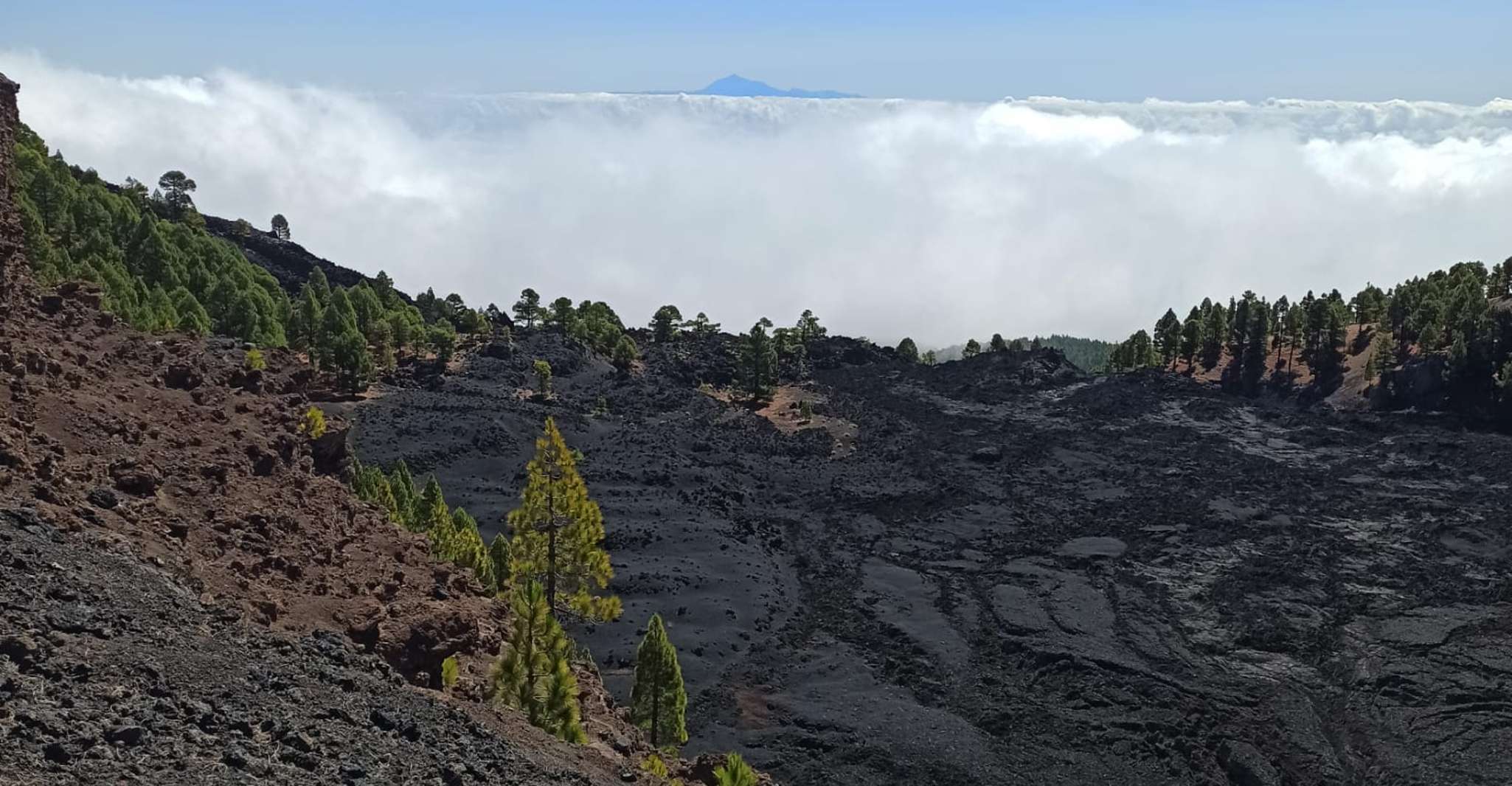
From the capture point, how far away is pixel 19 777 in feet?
39.3

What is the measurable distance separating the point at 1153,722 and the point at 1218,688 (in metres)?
5.14

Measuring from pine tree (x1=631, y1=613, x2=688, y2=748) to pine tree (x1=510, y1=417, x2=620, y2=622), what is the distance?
231 cm

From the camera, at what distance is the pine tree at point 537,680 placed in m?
22.1

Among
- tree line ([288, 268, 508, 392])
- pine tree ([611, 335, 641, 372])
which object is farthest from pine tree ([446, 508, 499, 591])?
pine tree ([611, 335, 641, 372])

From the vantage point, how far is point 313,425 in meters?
29.8

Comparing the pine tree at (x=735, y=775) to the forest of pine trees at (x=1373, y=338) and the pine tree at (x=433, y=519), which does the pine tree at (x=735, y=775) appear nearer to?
the pine tree at (x=433, y=519)

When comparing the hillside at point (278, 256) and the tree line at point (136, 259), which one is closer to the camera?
the tree line at point (136, 259)

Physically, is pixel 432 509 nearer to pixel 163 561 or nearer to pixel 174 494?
pixel 174 494

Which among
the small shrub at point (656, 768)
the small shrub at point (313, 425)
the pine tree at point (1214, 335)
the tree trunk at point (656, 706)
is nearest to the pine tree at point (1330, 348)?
the pine tree at point (1214, 335)

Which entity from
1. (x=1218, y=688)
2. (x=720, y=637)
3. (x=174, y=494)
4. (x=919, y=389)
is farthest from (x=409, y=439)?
(x=919, y=389)

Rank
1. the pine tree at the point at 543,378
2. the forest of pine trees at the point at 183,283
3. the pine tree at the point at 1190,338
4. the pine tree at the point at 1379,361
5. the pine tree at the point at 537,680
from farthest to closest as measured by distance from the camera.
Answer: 1. the pine tree at the point at 1190,338
2. the pine tree at the point at 1379,361
3. the pine tree at the point at 543,378
4. the forest of pine trees at the point at 183,283
5. the pine tree at the point at 537,680

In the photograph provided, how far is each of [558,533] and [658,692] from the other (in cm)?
614

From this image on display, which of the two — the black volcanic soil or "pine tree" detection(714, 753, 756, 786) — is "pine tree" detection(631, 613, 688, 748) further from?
"pine tree" detection(714, 753, 756, 786)

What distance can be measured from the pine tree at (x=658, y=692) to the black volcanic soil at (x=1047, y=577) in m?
4.21
